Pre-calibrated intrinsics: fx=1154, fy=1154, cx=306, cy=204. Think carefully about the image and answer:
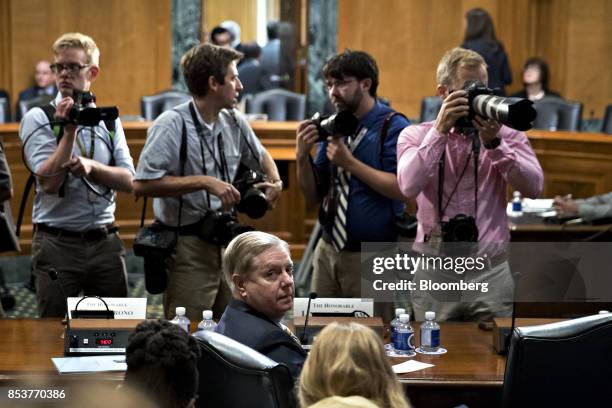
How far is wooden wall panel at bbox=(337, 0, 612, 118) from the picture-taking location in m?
11.4

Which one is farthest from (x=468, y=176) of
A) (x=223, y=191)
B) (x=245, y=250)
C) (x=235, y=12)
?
(x=235, y=12)

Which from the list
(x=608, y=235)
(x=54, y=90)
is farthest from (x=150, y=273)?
(x=54, y=90)

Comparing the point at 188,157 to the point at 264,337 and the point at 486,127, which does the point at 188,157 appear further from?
the point at 264,337

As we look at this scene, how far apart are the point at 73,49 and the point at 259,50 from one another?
270 inches

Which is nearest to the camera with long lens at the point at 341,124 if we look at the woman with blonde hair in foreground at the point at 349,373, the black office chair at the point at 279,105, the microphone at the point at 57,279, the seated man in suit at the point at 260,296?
the seated man in suit at the point at 260,296

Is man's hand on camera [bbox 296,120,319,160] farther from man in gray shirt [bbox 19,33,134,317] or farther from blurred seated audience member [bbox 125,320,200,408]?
blurred seated audience member [bbox 125,320,200,408]

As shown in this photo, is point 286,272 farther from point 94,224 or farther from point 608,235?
point 608,235

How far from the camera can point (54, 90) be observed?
33.3ft

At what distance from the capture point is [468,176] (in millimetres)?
3936

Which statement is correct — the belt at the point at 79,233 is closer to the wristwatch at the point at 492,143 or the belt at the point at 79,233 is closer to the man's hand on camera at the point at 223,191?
the man's hand on camera at the point at 223,191

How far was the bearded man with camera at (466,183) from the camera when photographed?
3.87 m

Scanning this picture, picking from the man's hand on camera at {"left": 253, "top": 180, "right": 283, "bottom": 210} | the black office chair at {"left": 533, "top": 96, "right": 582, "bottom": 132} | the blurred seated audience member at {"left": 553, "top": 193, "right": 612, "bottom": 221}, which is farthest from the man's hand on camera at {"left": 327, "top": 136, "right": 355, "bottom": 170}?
the black office chair at {"left": 533, "top": 96, "right": 582, "bottom": 132}

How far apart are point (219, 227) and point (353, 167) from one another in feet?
1.82

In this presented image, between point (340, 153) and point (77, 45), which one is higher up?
point (77, 45)
